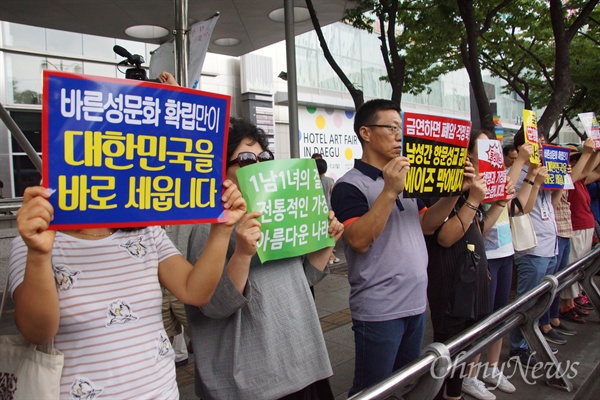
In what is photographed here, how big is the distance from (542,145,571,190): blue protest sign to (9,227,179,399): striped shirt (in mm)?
3614

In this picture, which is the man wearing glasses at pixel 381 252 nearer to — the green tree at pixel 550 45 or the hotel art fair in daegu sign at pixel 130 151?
the hotel art fair in daegu sign at pixel 130 151

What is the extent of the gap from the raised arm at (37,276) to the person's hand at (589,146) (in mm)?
4797

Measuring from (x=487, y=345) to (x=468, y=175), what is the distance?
98cm

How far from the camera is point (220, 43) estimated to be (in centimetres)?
816

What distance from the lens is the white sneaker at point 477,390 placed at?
315cm

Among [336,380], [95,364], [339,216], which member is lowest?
[336,380]

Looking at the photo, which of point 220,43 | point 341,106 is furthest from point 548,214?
point 341,106

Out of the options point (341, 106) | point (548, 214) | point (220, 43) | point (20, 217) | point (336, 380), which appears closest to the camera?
point (20, 217)

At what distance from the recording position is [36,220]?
3.55 ft

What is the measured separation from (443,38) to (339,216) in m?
7.15

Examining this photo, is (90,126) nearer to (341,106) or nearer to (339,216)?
(339,216)

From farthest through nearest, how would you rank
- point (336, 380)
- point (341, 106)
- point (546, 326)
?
point (341, 106) < point (546, 326) < point (336, 380)

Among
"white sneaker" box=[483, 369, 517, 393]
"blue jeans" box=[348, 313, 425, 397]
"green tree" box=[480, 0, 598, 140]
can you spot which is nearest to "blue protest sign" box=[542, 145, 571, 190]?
"white sneaker" box=[483, 369, 517, 393]
